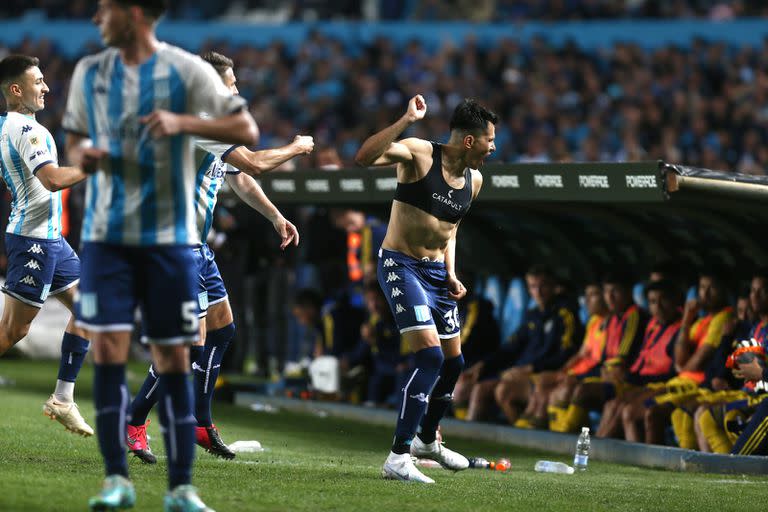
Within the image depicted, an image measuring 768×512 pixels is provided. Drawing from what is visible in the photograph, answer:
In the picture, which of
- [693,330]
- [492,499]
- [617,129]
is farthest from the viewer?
[617,129]

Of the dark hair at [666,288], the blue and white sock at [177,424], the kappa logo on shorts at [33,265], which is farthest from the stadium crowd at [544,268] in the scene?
the blue and white sock at [177,424]

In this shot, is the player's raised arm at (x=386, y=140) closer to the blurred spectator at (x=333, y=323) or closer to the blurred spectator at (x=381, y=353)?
the blurred spectator at (x=381, y=353)

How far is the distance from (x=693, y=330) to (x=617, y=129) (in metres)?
10.7

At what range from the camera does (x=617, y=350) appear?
11.7m

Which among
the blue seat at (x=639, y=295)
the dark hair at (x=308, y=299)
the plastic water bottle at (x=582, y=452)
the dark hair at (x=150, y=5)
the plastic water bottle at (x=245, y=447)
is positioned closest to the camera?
the dark hair at (x=150, y=5)

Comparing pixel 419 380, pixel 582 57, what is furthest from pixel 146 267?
pixel 582 57

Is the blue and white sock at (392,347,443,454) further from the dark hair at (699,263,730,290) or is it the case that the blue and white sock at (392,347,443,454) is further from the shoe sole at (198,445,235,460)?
the dark hair at (699,263,730,290)

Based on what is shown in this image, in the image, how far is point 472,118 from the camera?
8.43 metres

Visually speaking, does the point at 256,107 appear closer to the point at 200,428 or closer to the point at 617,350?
the point at 617,350

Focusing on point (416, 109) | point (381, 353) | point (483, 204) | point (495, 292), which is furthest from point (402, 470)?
point (495, 292)

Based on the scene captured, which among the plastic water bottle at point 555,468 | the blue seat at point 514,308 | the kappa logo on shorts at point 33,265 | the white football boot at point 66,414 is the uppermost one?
the kappa logo on shorts at point 33,265

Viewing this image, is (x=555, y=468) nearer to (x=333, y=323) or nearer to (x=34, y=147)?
(x=34, y=147)

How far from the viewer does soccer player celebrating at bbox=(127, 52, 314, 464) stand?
26.7ft

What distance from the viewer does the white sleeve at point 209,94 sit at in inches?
231
